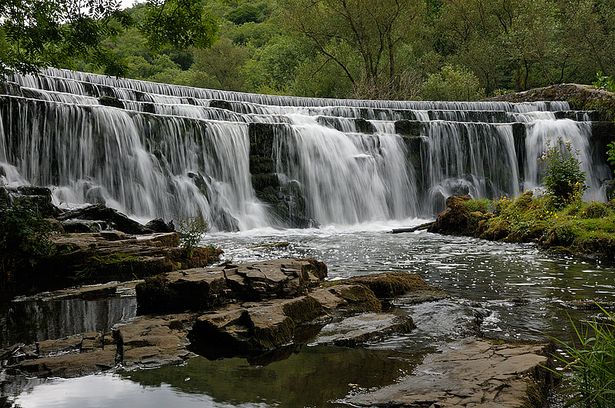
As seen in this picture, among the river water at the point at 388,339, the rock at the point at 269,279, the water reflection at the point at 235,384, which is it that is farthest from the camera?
the rock at the point at 269,279

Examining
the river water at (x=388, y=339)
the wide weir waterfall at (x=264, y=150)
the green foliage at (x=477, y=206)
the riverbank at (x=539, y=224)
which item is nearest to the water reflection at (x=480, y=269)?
the river water at (x=388, y=339)

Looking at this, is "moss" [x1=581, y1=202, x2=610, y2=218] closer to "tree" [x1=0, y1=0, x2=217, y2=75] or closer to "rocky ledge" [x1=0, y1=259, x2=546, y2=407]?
"rocky ledge" [x1=0, y1=259, x2=546, y2=407]

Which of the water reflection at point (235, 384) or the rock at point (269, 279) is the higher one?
the rock at point (269, 279)

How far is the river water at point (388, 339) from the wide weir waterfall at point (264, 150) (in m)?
7.70

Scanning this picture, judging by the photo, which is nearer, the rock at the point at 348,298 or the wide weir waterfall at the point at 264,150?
the rock at the point at 348,298

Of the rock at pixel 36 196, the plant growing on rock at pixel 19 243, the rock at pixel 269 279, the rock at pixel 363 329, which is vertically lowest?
the rock at pixel 363 329

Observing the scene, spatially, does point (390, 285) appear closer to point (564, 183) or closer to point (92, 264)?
point (92, 264)

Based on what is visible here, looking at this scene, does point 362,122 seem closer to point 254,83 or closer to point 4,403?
point 4,403

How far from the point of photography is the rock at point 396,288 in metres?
8.16

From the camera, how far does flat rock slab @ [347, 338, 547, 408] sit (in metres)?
4.07

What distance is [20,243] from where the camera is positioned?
955 cm

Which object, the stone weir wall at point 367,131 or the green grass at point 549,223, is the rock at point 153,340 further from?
the stone weir wall at point 367,131

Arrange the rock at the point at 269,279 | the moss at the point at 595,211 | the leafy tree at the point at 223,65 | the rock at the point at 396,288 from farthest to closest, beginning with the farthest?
1. the leafy tree at the point at 223,65
2. the moss at the point at 595,211
3. the rock at the point at 396,288
4. the rock at the point at 269,279

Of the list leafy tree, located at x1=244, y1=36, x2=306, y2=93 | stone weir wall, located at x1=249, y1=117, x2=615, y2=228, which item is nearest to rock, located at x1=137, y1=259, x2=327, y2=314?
stone weir wall, located at x1=249, y1=117, x2=615, y2=228
